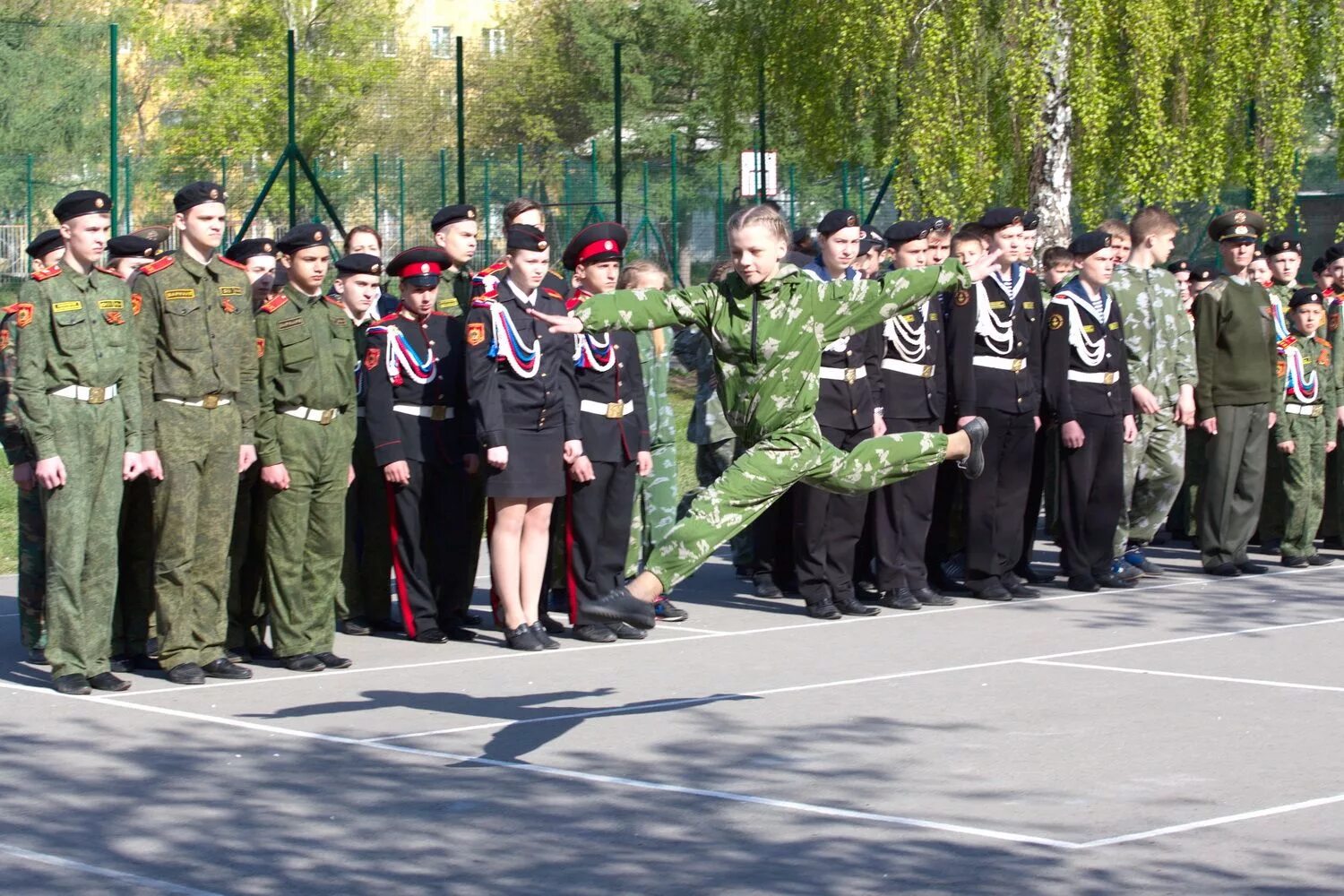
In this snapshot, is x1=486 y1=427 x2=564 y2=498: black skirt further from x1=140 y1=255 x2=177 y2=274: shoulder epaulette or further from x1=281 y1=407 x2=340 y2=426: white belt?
x1=140 y1=255 x2=177 y2=274: shoulder epaulette

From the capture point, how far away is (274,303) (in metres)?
9.78

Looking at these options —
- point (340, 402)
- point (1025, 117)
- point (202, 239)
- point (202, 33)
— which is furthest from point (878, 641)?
point (202, 33)

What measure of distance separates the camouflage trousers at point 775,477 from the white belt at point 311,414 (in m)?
2.43

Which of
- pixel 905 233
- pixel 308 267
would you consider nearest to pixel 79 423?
pixel 308 267

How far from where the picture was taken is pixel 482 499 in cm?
1112

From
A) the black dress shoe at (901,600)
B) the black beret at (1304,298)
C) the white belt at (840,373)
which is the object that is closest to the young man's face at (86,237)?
the white belt at (840,373)

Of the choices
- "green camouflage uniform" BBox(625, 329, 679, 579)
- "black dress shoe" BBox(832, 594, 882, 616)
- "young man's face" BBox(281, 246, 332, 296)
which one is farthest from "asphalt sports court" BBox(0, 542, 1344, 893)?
"young man's face" BBox(281, 246, 332, 296)

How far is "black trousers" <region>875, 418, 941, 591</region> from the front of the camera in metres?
11.9

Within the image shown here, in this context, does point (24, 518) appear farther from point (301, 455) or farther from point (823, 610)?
point (823, 610)

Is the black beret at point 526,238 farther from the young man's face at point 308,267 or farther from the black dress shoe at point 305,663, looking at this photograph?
the black dress shoe at point 305,663

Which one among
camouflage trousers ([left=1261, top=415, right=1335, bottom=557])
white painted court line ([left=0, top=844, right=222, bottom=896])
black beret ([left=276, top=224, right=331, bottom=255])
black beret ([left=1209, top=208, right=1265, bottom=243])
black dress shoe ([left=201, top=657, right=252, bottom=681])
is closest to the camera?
white painted court line ([left=0, top=844, right=222, bottom=896])

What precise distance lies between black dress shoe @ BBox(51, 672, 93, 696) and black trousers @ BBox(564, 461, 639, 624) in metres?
2.84

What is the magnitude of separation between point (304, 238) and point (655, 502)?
3.09 metres

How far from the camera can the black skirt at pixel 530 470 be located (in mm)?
10211
